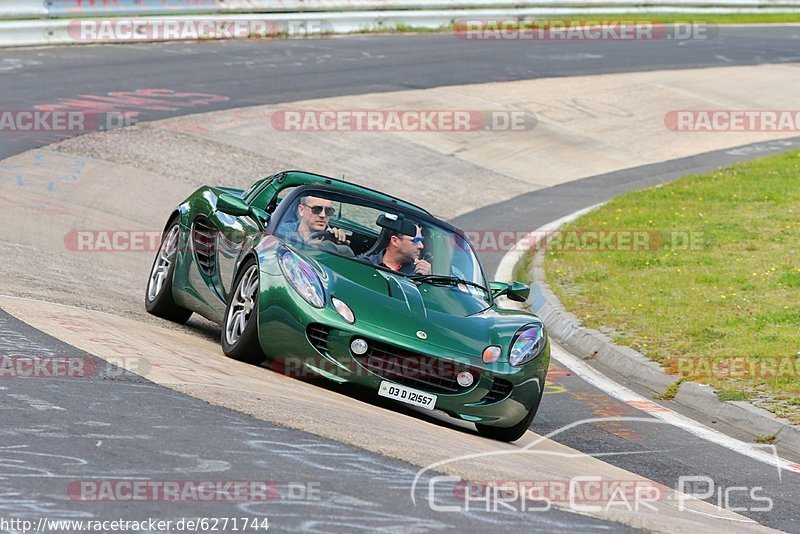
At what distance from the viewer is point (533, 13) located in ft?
120

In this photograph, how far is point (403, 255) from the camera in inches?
367

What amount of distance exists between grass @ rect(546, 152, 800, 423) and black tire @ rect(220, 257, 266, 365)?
3666mm

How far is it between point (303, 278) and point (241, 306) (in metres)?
0.75

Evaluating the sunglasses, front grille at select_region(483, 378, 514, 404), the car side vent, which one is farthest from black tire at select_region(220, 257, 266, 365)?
front grille at select_region(483, 378, 514, 404)

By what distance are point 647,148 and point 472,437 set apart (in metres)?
17.5

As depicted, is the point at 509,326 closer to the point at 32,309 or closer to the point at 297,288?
the point at 297,288

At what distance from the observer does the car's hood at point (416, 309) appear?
27.0 feet

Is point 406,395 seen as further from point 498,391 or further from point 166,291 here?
point 166,291

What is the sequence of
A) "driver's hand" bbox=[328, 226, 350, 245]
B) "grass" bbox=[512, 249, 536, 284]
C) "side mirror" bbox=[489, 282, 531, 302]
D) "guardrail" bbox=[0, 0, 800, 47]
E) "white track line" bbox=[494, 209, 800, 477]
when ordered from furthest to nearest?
"guardrail" bbox=[0, 0, 800, 47] < "grass" bbox=[512, 249, 536, 284] < "side mirror" bbox=[489, 282, 531, 302] < "driver's hand" bbox=[328, 226, 350, 245] < "white track line" bbox=[494, 209, 800, 477]
